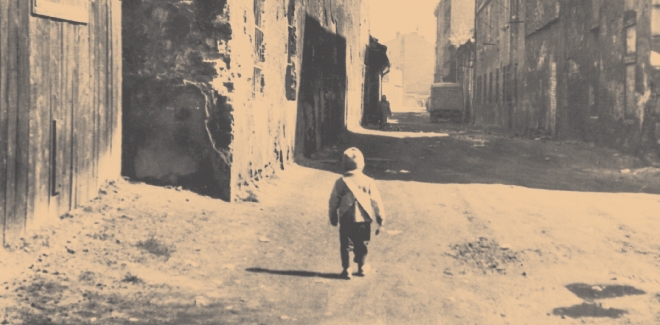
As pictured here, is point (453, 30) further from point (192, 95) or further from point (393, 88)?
point (192, 95)

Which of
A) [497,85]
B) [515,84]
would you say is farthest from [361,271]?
[497,85]

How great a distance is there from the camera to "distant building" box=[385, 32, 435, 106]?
323 feet

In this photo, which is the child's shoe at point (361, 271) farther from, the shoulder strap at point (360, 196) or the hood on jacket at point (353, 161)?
the hood on jacket at point (353, 161)

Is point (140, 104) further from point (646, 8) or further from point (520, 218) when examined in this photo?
point (646, 8)

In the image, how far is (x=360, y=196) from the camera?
6020 mm

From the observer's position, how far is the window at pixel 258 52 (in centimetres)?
1031

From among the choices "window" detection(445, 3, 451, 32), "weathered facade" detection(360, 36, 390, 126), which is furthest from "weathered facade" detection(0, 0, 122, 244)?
"window" detection(445, 3, 451, 32)

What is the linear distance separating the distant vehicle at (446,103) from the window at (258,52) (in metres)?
28.8

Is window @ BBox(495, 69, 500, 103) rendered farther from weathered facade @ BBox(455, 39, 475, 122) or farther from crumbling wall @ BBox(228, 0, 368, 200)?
crumbling wall @ BBox(228, 0, 368, 200)

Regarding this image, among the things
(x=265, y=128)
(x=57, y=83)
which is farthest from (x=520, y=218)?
(x=57, y=83)

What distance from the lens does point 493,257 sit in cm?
693

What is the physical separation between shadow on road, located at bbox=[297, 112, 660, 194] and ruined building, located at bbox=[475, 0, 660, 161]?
0.79 meters

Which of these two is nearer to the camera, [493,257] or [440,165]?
[493,257]

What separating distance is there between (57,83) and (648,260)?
Result: 568cm
